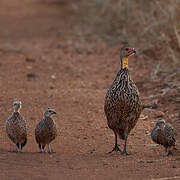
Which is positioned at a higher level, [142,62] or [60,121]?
[142,62]

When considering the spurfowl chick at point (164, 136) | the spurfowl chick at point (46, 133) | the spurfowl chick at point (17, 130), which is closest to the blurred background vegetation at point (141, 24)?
the spurfowl chick at point (164, 136)

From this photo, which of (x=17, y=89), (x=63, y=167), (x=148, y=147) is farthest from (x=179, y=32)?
(x=63, y=167)

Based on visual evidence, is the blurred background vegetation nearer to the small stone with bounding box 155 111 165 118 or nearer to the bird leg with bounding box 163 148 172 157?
the small stone with bounding box 155 111 165 118

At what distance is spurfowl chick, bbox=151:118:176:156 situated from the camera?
7693 millimetres

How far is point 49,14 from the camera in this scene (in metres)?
25.9

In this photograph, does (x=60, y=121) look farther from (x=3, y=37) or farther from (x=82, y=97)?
(x=3, y=37)

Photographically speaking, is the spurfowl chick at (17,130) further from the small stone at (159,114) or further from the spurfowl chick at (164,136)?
the small stone at (159,114)

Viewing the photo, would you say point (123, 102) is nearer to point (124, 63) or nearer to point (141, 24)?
point (124, 63)

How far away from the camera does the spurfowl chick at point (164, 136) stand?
7.69m

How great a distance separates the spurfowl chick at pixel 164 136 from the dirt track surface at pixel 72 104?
199mm

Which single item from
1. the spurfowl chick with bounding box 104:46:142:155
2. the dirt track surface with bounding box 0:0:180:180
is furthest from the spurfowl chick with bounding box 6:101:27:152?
the spurfowl chick with bounding box 104:46:142:155

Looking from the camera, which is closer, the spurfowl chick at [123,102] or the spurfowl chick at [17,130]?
the spurfowl chick at [123,102]

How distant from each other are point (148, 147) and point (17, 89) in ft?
14.7

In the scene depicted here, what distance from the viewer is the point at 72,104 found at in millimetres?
10609
